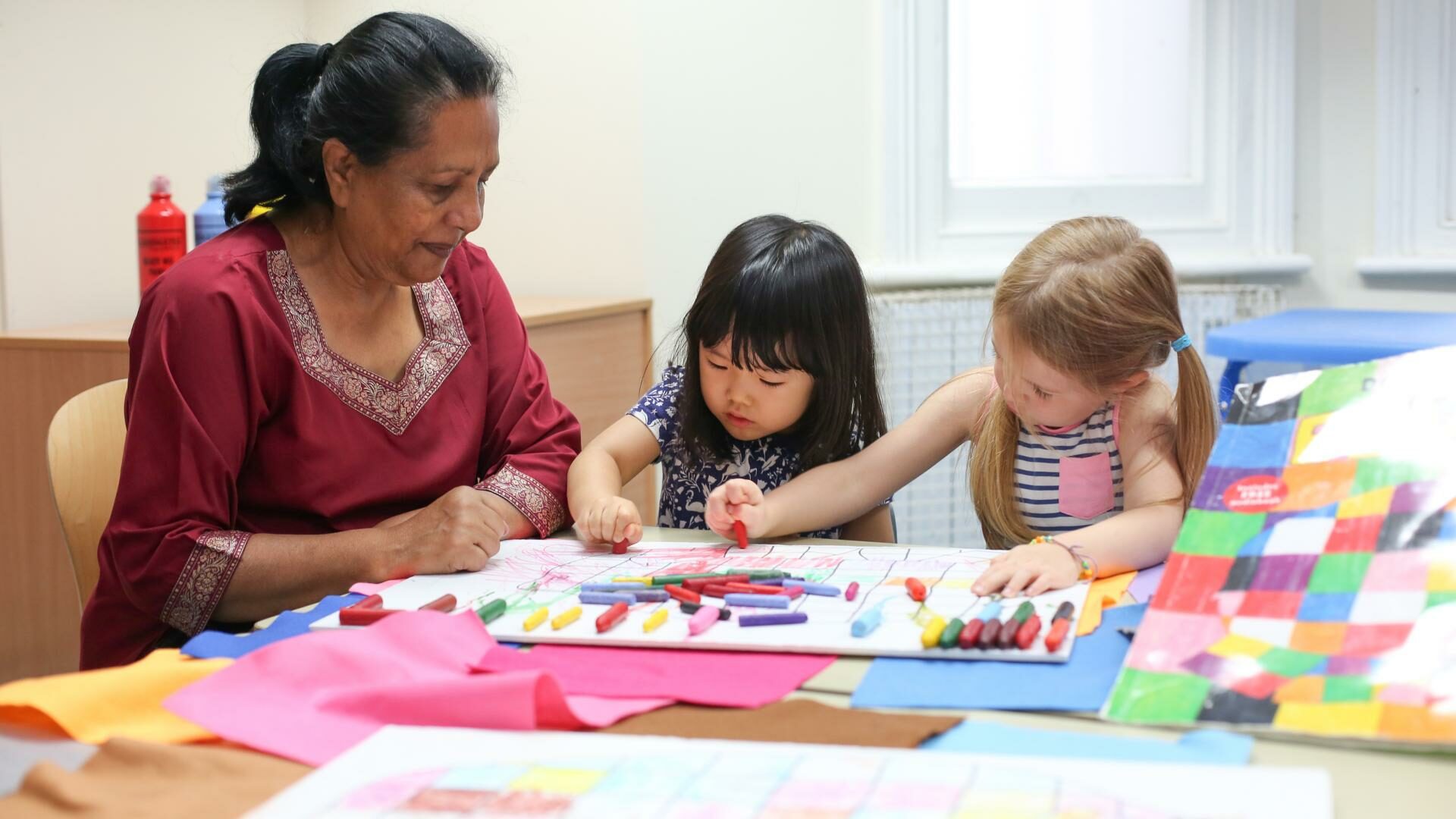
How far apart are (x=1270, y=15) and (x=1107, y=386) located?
1825mm

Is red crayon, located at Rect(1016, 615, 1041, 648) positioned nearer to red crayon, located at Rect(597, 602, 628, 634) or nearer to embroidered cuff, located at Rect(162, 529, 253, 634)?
red crayon, located at Rect(597, 602, 628, 634)

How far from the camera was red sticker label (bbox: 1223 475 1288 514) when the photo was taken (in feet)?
2.92

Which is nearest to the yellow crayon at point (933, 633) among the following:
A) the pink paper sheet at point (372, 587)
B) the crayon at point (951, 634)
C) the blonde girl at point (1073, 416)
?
the crayon at point (951, 634)

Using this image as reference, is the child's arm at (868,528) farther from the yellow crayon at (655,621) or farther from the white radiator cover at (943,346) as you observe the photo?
the white radiator cover at (943,346)

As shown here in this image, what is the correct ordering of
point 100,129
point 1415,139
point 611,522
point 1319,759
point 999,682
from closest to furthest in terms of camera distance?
point 1319,759
point 999,682
point 611,522
point 100,129
point 1415,139

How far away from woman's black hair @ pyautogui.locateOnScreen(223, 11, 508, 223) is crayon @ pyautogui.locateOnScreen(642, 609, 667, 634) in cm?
59

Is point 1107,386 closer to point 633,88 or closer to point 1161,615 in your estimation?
point 1161,615

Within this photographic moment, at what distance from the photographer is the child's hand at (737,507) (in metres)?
1.24

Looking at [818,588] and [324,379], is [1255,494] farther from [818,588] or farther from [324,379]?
[324,379]

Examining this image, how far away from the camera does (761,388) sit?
1.41 meters

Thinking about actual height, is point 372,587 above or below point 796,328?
below

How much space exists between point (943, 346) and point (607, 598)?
72.5 inches

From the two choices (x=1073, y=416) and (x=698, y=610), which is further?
(x=1073, y=416)

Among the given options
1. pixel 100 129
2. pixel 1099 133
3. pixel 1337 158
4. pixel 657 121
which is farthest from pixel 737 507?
pixel 1337 158
